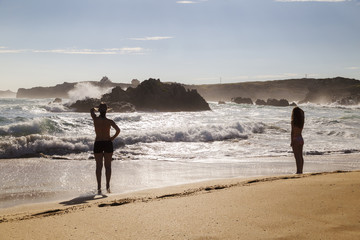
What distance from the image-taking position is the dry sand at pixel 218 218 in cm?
337

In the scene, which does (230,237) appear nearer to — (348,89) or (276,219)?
(276,219)

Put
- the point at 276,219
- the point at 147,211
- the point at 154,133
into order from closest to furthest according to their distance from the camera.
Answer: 1. the point at 276,219
2. the point at 147,211
3. the point at 154,133

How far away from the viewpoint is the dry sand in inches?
133

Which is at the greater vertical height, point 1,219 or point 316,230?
point 316,230

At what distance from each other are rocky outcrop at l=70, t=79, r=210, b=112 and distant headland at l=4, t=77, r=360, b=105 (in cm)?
2713

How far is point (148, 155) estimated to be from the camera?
41.9ft

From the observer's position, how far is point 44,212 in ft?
16.2

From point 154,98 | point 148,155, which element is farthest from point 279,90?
point 148,155

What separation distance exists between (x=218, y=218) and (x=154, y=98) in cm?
4654

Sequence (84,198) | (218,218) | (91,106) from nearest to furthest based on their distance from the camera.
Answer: (218,218)
(84,198)
(91,106)

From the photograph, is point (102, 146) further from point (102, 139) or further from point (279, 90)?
point (279, 90)

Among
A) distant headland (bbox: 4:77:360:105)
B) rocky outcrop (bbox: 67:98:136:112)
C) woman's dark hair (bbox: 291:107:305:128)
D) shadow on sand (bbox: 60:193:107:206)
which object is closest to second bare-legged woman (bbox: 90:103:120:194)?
shadow on sand (bbox: 60:193:107:206)

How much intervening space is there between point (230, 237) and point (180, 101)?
163ft

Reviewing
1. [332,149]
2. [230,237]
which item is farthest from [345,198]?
[332,149]
